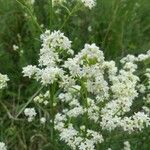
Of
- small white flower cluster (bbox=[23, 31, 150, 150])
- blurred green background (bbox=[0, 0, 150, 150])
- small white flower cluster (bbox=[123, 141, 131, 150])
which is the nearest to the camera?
small white flower cluster (bbox=[23, 31, 150, 150])

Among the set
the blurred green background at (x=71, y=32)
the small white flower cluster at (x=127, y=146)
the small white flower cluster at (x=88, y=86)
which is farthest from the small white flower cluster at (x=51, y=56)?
the blurred green background at (x=71, y=32)

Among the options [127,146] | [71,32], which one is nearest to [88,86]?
[127,146]

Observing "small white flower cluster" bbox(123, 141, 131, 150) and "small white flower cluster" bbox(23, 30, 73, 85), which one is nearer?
"small white flower cluster" bbox(23, 30, 73, 85)

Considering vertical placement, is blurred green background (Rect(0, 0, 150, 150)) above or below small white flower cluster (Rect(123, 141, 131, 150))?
above

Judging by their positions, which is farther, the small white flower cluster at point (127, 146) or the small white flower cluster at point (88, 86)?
the small white flower cluster at point (127, 146)

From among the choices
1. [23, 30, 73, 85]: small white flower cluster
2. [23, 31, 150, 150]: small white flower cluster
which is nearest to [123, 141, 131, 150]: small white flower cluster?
A: [23, 31, 150, 150]: small white flower cluster

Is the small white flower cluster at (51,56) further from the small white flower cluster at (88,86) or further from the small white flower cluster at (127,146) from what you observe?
the small white flower cluster at (127,146)

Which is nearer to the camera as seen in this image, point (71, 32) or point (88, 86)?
point (88, 86)

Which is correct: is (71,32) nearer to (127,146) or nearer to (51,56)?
(127,146)

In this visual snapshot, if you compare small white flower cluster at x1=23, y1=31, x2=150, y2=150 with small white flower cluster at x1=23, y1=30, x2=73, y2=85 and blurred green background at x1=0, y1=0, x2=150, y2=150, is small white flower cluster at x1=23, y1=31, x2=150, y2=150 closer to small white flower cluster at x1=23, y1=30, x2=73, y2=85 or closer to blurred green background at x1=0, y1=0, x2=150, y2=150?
small white flower cluster at x1=23, y1=30, x2=73, y2=85
